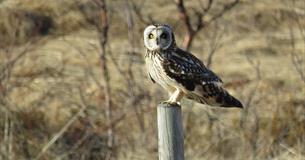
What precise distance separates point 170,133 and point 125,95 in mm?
4243

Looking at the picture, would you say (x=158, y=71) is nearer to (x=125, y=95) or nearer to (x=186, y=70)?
(x=186, y=70)

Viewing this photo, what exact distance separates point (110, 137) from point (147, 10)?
5.17m

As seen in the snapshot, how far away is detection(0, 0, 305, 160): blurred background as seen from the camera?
642 centimetres

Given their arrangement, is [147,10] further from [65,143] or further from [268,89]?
[65,143]

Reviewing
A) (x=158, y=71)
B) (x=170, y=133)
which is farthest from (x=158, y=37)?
(x=170, y=133)

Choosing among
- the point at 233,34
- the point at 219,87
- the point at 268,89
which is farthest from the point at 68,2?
the point at 219,87

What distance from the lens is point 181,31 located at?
1107 centimetres

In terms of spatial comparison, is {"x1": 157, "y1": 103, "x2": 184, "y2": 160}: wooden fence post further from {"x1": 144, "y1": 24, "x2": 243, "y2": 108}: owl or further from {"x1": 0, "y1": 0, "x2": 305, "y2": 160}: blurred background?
{"x1": 0, "y1": 0, "x2": 305, "y2": 160}: blurred background

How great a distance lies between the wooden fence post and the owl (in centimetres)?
56

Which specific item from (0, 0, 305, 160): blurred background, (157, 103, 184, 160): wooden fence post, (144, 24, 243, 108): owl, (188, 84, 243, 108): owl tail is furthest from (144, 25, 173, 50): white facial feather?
(0, 0, 305, 160): blurred background

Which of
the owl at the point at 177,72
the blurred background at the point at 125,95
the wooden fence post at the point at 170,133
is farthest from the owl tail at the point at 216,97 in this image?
the blurred background at the point at 125,95

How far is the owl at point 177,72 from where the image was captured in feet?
12.7

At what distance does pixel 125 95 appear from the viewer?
750 centimetres

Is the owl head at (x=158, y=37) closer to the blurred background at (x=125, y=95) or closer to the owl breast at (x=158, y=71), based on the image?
the owl breast at (x=158, y=71)
